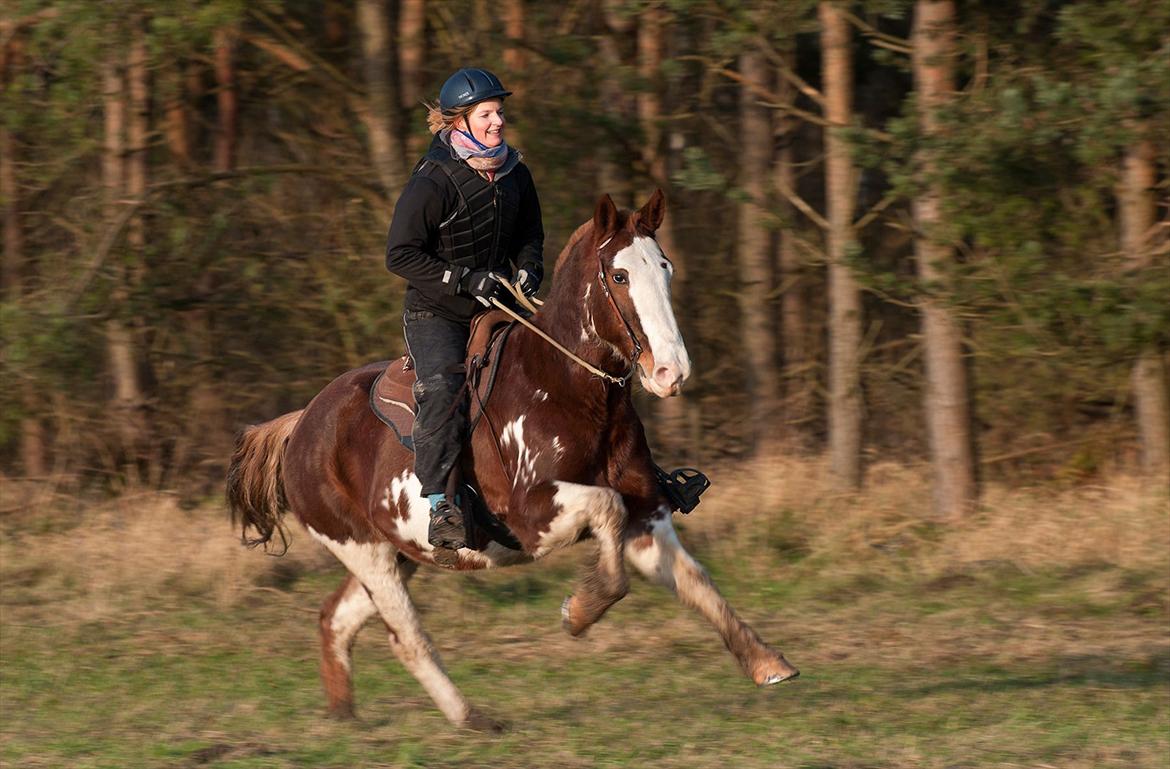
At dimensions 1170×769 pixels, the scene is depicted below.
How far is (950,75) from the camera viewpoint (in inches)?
445

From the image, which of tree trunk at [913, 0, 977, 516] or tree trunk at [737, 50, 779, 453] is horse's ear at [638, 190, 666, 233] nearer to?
tree trunk at [913, 0, 977, 516]

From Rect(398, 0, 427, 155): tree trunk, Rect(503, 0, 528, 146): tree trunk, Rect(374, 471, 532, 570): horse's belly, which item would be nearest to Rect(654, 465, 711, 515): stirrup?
Rect(374, 471, 532, 570): horse's belly

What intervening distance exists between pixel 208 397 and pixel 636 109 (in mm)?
4568

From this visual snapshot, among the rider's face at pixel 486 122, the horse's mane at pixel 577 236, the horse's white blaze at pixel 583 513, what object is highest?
the rider's face at pixel 486 122

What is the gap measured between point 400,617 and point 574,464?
62.9 inches

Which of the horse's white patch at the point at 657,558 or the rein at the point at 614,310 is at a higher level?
the rein at the point at 614,310

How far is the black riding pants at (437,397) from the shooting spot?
639 cm

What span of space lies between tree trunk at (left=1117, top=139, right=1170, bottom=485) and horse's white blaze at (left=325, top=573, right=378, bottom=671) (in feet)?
18.2

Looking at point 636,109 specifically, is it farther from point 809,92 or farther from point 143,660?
point 143,660

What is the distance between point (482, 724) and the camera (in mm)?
6953

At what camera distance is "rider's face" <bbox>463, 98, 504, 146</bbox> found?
6376mm

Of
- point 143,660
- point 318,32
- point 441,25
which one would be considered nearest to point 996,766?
point 143,660

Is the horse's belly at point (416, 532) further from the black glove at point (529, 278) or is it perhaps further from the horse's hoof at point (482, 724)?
the black glove at point (529, 278)

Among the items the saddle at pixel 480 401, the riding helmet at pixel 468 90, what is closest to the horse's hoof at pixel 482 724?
the saddle at pixel 480 401
